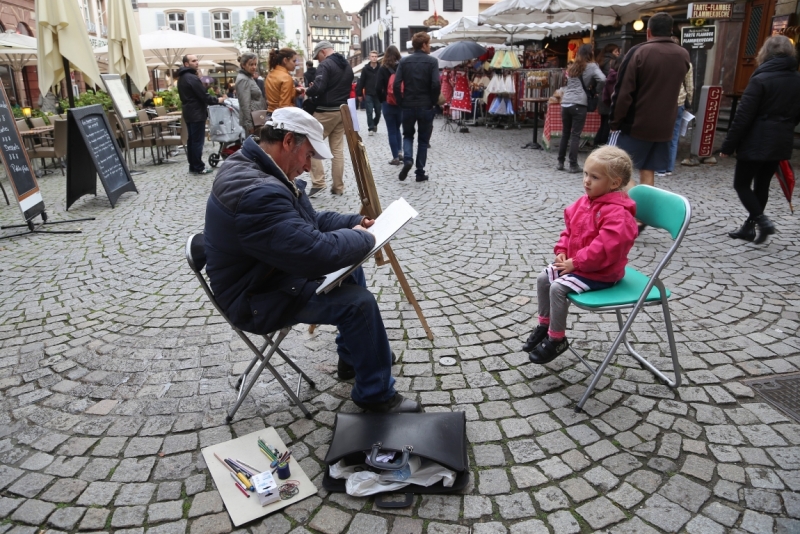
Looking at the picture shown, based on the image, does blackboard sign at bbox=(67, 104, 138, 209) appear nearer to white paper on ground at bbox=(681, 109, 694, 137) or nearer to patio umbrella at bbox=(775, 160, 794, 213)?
patio umbrella at bbox=(775, 160, 794, 213)

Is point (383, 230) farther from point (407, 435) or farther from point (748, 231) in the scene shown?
point (748, 231)

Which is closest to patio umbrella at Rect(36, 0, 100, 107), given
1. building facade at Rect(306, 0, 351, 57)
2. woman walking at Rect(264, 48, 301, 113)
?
woman walking at Rect(264, 48, 301, 113)

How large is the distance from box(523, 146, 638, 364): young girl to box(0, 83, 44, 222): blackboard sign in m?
5.71

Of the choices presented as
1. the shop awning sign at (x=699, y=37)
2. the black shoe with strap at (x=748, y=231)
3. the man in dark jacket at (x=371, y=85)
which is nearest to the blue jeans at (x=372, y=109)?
the man in dark jacket at (x=371, y=85)

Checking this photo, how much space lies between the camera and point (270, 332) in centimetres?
282

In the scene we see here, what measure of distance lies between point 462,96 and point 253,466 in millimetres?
13875

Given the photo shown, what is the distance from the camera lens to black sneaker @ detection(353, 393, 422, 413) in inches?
114

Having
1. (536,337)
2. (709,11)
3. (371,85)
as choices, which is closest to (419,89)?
(709,11)

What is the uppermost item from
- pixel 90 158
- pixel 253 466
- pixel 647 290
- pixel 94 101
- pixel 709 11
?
pixel 709 11

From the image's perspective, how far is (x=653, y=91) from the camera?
5.84 meters

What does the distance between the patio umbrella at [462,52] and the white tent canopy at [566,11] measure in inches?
124

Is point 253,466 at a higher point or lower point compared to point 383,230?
lower

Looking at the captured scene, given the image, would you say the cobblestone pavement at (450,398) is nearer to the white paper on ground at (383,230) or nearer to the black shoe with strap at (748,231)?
the black shoe with strap at (748,231)

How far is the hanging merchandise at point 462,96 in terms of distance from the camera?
15.2 meters
